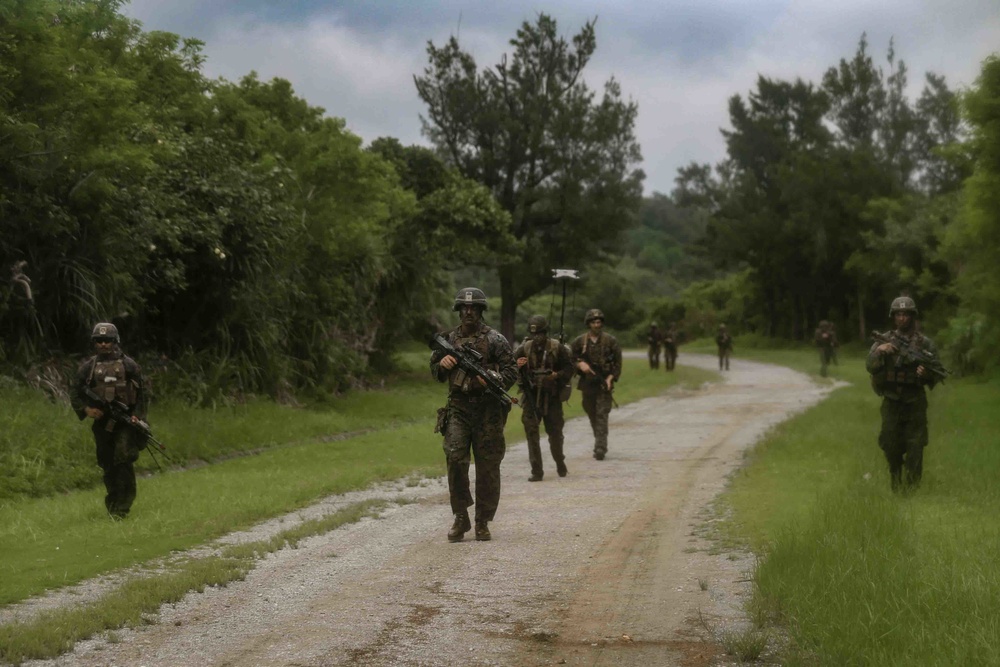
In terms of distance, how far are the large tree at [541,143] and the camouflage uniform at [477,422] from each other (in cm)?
3788

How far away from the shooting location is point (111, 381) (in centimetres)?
1124

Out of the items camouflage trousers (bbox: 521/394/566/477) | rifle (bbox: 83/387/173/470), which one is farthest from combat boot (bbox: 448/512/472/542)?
camouflage trousers (bbox: 521/394/566/477)

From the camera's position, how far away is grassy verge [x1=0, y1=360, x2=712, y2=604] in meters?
9.28

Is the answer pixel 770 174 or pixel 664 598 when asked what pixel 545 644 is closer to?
pixel 664 598

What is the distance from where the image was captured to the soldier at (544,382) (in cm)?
1484

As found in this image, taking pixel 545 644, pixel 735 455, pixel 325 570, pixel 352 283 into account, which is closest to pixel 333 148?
pixel 352 283

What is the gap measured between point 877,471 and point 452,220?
73.1 ft

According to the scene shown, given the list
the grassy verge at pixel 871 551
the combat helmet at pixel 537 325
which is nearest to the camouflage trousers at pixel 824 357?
the grassy verge at pixel 871 551

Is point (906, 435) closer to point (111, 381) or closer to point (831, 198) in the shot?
point (111, 381)

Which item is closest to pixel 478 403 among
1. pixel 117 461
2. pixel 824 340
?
pixel 117 461

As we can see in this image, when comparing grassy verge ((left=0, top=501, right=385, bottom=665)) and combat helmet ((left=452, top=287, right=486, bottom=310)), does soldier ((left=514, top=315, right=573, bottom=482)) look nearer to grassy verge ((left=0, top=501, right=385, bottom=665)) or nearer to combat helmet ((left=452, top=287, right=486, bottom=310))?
combat helmet ((left=452, top=287, right=486, bottom=310))

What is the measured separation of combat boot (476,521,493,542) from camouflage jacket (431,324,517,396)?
42.8 inches

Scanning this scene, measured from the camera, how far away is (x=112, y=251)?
1884cm

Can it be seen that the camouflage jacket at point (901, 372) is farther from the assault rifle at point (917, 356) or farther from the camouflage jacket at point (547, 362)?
the camouflage jacket at point (547, 362)
